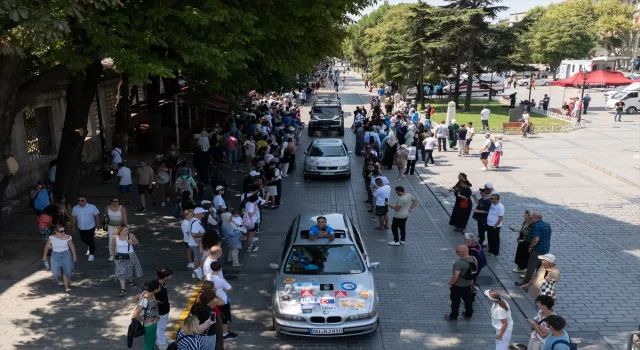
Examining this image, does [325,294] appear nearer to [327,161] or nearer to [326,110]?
[327,161]

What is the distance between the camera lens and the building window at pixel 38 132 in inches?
649

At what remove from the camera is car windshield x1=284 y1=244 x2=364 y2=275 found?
334 inches

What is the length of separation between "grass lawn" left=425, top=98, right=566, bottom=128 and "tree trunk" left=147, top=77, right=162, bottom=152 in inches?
717

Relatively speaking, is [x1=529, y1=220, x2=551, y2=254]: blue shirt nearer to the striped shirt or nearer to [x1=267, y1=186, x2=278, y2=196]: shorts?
the striped shirt

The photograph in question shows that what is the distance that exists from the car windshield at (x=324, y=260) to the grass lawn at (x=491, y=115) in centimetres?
2387

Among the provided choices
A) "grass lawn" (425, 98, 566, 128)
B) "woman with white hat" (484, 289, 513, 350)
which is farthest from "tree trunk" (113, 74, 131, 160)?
"grass lawn" (425, 98, 566, 128)

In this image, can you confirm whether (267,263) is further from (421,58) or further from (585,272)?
(421,58)

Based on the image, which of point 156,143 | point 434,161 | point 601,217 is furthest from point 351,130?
point 601,217

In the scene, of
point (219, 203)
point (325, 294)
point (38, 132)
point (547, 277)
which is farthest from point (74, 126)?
point (547, 277)

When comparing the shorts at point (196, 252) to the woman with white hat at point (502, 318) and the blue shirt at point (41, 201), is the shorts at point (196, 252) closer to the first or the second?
the blue shirt at point (41, 201)

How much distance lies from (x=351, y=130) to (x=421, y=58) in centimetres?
1254

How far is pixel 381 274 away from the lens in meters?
10.5

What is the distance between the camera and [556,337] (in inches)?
227

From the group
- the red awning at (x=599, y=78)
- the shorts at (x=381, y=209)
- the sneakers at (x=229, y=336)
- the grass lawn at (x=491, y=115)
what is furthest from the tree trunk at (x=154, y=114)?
the red awning at (x=599, y=78)
